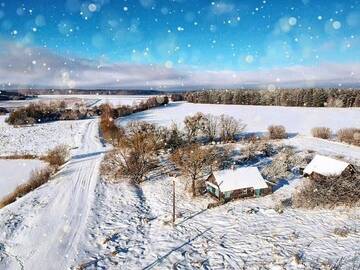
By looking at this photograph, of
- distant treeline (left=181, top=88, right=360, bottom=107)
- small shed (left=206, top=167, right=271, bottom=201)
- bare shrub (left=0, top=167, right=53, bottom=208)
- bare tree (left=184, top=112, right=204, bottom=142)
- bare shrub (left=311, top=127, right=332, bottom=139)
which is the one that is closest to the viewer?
small shed (left=206, top=167, right=271, bottom=201)

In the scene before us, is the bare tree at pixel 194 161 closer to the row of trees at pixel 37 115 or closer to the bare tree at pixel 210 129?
the bare tree at pixel 210 129

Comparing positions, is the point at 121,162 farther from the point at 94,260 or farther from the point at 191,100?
the point at 191,100

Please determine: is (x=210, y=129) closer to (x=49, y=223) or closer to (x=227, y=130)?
(x=227, y=130)

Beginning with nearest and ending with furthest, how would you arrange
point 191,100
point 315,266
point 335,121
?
point 315,266
point 335,121
point 191,100

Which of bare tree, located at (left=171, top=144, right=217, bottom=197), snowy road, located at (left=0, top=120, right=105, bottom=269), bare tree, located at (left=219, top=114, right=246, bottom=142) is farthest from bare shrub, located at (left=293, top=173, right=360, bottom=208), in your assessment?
bare tree, located at (left=219, top=114, right=246, bottom=142)

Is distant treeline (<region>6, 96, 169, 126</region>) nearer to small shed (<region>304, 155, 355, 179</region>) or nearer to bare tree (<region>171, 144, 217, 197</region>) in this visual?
bare tree (<region>171, 144, 217, 197</region>)

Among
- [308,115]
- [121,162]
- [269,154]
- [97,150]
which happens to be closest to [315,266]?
[121,162]

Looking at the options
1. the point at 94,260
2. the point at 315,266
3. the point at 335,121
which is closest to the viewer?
the point at 315,266
